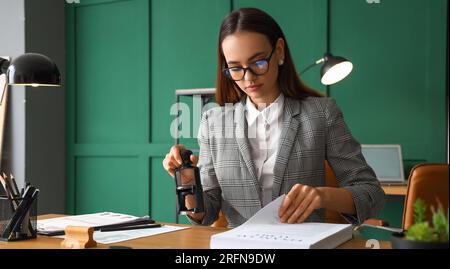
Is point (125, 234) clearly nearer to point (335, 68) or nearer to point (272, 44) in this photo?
point (272, 44)

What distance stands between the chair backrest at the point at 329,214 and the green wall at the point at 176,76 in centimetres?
179

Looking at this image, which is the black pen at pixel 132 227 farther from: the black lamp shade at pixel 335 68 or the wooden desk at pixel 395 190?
the black lamp shade at pixel 335 68

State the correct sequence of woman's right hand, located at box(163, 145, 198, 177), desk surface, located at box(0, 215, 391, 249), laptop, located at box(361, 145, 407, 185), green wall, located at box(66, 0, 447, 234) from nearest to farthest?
desk surface, located at box(0, 215, 391, 249), woman's right hand, located at box(163, 145, 198, 177), laptop, located at box(361, 145, 407, 185), green wall, located at box(66, 0, 447, 234)

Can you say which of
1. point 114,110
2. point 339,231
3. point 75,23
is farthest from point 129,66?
point 339,231

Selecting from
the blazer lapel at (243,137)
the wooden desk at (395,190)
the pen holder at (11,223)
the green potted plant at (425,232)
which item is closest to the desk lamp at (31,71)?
the pen holder at (11,223)

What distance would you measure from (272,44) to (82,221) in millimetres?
715

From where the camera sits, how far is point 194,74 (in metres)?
3.98

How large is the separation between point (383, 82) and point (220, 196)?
203cm

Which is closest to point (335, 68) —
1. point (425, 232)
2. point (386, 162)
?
point (386, 162)

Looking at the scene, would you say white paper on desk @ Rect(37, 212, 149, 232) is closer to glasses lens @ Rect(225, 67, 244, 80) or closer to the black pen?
the black pen

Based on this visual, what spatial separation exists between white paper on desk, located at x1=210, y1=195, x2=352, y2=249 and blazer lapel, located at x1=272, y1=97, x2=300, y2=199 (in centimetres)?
34

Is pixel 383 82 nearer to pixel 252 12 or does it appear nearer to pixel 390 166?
pixel 390 166

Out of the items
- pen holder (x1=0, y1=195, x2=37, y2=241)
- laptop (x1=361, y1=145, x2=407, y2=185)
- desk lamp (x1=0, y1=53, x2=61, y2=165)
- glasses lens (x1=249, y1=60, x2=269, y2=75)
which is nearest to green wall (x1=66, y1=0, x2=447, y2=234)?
laptop (x1=361, y1=145, x2=407, y2=185)

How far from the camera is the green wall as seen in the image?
3.26 meters
